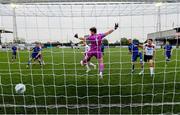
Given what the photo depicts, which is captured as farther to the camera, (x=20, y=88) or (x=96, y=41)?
(x=96, y=41)

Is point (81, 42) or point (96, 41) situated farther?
point (96, 41)

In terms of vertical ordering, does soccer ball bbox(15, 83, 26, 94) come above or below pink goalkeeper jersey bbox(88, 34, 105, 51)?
below

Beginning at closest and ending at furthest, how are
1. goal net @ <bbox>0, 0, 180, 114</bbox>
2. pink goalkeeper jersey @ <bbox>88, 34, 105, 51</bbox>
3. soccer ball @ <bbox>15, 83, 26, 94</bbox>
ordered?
goal net @ <bbox>0, 0, 180, 114</bbox>, soccer ball @ <bbox>15, 83, 26, 94</bbox>, pink goalkeeper jersey @ <bbox>88, 34, 105, 51</bbox>

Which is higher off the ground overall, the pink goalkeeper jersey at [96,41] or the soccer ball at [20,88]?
the pink goalkeeper jersey at [96,41]

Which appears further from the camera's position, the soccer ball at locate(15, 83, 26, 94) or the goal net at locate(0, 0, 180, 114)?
the soccer ball at locate(15, 83, 26, 94)

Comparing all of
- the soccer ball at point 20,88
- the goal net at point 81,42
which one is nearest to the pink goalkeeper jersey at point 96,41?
the goal net at point 81,42

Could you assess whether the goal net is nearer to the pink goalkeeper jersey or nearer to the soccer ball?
the soccer ball

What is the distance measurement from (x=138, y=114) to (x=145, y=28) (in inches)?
83.1

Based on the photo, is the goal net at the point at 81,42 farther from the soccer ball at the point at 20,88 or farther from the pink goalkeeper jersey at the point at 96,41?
the pink goalkeeper jersey at the point at 96,41

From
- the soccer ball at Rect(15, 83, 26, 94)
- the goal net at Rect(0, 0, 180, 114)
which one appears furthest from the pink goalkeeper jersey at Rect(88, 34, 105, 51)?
the soccer ball at Rect(15, 83, 26, 94)

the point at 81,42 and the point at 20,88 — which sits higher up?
the point at 81,42

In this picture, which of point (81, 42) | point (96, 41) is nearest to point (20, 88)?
point (81, 42)

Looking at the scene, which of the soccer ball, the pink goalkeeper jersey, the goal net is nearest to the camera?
the goal net

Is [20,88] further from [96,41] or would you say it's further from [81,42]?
[96,41]
